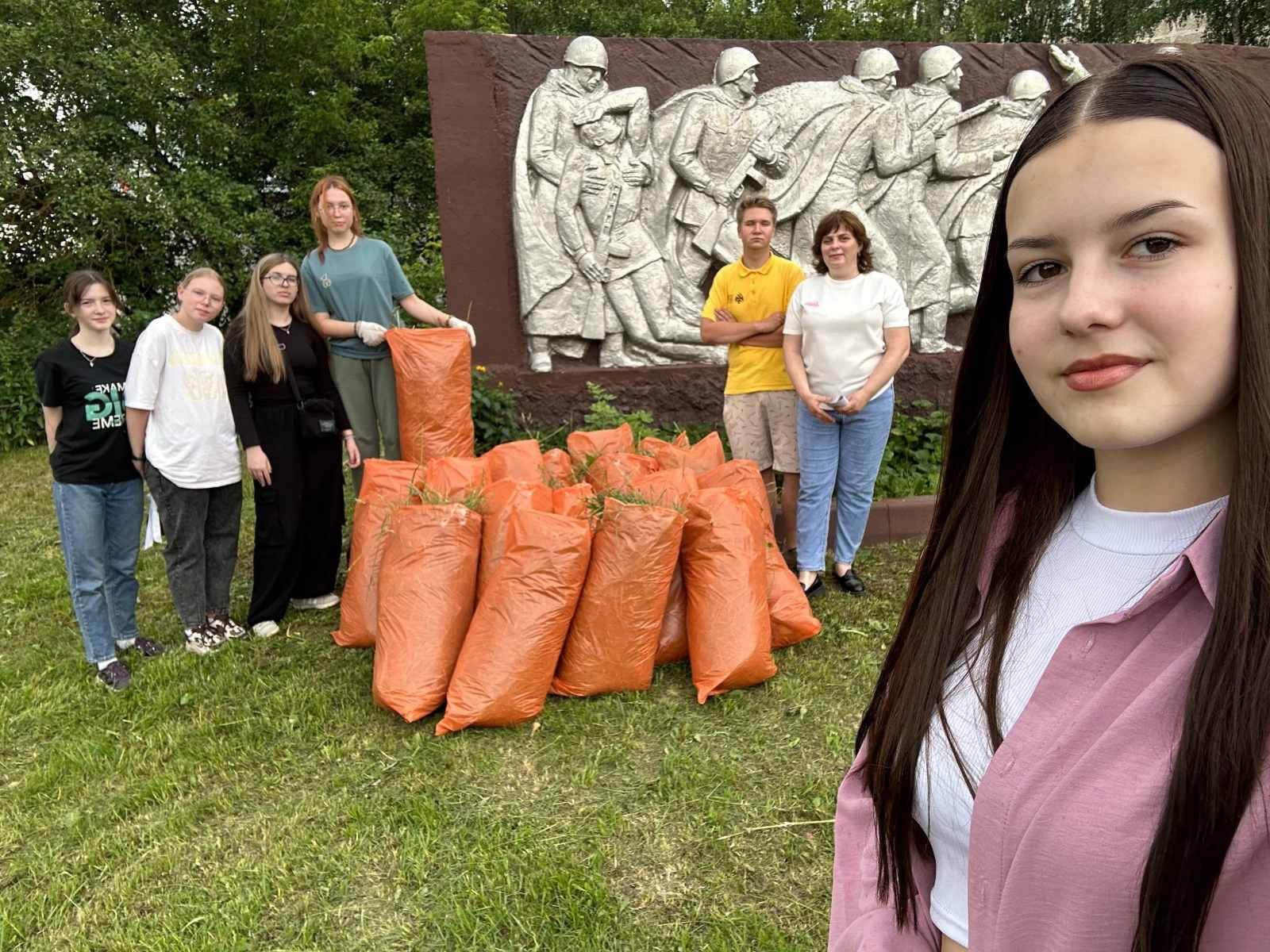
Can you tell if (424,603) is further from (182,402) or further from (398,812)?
(182,402)

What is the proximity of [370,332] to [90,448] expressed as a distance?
1.19 meters

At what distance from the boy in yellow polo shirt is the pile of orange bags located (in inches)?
29.4

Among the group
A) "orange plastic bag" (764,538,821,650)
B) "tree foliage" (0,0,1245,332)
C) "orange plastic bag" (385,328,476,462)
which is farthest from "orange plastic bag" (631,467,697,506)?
"tree foliage" (0,0,1245,332)

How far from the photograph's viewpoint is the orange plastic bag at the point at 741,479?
3416mm

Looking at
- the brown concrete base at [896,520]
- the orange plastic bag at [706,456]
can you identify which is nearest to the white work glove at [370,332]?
the orange plastic bag at [706,456]

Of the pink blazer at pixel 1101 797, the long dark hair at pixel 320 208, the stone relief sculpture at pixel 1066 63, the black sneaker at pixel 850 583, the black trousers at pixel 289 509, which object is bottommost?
the black sneaker at pixel 850 583

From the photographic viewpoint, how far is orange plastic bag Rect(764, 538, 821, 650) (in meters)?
3.26

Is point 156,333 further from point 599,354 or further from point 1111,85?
point 1111,85

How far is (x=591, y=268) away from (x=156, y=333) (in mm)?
2661

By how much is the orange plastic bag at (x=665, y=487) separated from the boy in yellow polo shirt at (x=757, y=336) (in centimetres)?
90

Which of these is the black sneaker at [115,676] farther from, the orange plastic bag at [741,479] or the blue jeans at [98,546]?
the orange plastic bag at [741,479]

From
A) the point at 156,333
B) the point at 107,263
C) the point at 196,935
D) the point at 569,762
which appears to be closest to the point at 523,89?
the point at 156,333

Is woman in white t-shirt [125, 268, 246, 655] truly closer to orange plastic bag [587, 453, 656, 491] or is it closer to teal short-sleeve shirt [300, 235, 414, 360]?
teal short-sleeve shirt [300, 235, 414, 360]

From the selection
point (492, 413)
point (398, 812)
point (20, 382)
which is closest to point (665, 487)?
point (398, 812)
